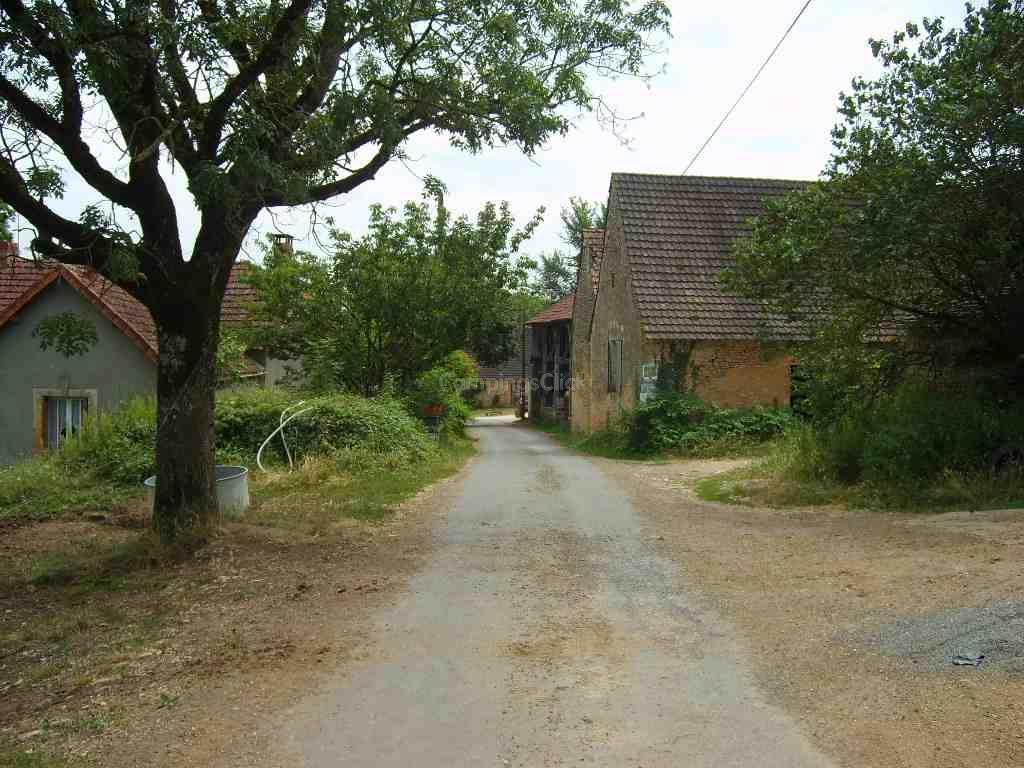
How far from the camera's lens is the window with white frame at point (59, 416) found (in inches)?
835

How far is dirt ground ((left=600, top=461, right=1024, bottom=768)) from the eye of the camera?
4570 mm

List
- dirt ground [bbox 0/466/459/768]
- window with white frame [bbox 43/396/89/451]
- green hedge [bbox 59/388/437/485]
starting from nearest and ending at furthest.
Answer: dirt ground [bbox 0/466/459/768] < green hedge [bbox 59/388/437/485] < window with white frame [bbox 43/396/89/451]

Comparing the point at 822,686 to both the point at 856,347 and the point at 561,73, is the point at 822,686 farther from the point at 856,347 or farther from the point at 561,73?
the point at 856,347

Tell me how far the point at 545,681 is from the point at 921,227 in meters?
8.67

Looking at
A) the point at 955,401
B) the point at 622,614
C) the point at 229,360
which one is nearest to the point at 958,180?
the point at 955,401

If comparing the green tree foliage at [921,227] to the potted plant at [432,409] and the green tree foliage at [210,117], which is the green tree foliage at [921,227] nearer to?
the green tree foliage at [210,117]

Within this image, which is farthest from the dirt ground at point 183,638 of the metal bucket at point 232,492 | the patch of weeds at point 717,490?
the patch of weeds at point 717,490

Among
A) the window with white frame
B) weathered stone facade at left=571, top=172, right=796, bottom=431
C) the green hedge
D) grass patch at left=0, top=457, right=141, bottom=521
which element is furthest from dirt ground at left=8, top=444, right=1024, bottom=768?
weathered stone facade at left=571, top=172, right=796, bottom=431

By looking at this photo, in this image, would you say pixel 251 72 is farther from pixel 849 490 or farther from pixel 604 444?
pixel 604 444

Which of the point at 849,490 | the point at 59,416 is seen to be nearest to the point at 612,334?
the point at 59,416

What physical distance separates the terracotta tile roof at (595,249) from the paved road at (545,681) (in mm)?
23322

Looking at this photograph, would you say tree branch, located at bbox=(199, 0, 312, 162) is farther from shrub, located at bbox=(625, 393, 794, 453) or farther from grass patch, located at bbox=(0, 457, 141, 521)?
shrub, located at bbox=(625, 393, 794, 453)

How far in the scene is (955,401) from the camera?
1270cm

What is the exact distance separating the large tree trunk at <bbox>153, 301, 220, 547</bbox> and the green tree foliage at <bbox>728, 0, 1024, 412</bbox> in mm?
8220
